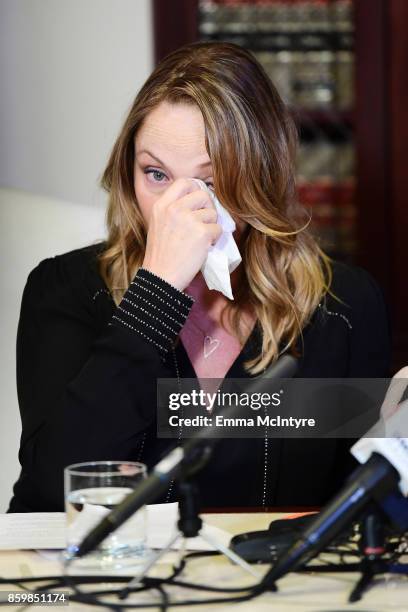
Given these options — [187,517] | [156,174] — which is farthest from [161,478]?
[156,174]

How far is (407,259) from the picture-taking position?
105 inches

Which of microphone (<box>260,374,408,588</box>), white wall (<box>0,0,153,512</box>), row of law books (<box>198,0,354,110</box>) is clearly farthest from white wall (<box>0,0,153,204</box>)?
microphone (<box>260,374,408,588</box>)

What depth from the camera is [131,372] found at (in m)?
1.21

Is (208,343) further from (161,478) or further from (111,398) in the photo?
(161,478)

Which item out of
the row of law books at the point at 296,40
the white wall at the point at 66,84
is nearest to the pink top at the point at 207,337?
the white wall at the point at 66,84

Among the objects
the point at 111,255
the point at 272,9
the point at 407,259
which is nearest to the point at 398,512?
the point at 111,255

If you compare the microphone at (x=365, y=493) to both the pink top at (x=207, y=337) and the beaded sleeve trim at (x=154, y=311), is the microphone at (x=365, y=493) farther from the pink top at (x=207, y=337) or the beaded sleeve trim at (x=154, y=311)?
the pink top at (x=207, y=337)

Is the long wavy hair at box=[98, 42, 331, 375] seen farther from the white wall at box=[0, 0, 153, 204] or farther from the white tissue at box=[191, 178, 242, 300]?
the white wall at box=[0, 0, 153, 204]

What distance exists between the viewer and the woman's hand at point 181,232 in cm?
128

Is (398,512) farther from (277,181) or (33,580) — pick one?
(277,181)

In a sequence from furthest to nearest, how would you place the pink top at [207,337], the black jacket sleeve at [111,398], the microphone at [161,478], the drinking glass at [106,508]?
1. the pink top at [207,337]
2. the black jacket sleeve at [111,398]
3. the drinking glass at [106,508]
4. the microphone at [161,478]

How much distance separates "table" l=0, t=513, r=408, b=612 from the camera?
784 millimetres

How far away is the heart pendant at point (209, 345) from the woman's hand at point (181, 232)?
0.62 ft

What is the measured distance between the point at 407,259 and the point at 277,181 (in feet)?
4.32
